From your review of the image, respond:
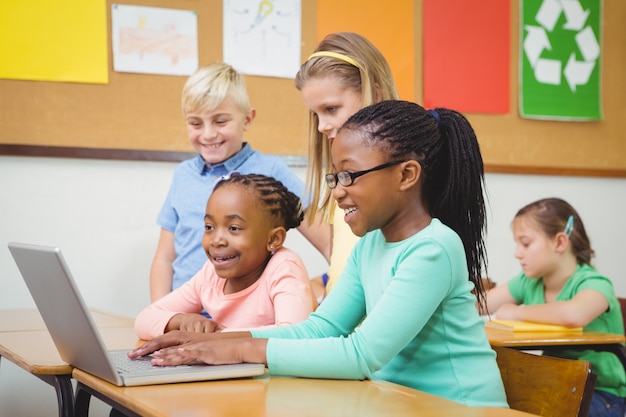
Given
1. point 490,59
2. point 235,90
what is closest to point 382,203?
point 235,90

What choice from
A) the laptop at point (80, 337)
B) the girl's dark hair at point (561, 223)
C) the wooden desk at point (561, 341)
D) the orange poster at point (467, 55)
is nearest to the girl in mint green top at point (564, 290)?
the girl's dark hair at point (561, 223)

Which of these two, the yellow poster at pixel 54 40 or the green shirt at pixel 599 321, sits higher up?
the yellow poster at pixel 54 40

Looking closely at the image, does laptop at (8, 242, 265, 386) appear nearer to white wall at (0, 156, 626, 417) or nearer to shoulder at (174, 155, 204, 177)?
shoulder at (174, 155, 204, 177)

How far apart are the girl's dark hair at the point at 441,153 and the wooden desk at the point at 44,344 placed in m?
0.66

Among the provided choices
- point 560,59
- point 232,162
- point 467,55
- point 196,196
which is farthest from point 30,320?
point 560,59

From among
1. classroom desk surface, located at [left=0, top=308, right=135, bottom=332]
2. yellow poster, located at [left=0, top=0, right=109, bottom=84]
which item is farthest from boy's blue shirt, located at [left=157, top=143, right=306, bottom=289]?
yellow poster, located at [left=0, top=0, right=109, bottom=84]

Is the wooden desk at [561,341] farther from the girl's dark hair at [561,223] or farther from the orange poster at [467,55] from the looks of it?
the orange poster at [467,55]

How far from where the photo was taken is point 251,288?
1.80 meters

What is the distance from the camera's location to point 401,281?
126cm

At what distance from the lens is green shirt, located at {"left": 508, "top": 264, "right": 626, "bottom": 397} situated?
257 centimetres

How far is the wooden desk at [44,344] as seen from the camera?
139cm

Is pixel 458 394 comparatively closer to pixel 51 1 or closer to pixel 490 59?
pixel 51 1

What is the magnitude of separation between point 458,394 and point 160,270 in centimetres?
144

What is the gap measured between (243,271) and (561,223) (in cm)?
147
